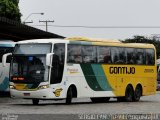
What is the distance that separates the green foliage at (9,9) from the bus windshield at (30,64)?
28.1 meters


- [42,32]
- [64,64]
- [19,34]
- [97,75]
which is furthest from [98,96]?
[19,34]

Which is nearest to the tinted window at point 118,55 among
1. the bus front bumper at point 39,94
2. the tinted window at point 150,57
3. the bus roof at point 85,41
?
the bus roof at point 85,41

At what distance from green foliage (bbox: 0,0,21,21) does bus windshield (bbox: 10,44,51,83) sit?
1104 inches

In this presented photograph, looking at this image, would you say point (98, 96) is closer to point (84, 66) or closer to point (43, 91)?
point (84, 66)

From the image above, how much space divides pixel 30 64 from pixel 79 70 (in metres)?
2.63

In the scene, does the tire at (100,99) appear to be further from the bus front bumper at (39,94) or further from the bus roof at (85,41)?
the bus front bumper at (39,94)

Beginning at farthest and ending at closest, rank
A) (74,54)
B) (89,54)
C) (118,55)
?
(118,55) < (89,54) < (74,54)

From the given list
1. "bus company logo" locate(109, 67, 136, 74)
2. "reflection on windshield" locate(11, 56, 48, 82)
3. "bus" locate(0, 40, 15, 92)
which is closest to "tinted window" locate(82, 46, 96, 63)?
"bus company logo" locate(109, 67, 136, 74)

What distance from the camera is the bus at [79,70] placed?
1037 inches

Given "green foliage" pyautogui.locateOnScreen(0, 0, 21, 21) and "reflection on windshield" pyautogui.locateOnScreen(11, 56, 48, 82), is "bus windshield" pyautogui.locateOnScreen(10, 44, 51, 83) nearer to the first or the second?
"reflection on windshield" pyautogui.locateOnScreen(11, 56, 48, 82)

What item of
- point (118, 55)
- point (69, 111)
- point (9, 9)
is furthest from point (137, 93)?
point (9, 9)

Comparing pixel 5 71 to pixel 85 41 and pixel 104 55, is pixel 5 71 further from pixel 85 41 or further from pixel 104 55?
pixel 85 41

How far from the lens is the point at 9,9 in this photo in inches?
2167

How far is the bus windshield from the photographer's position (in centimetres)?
2627
